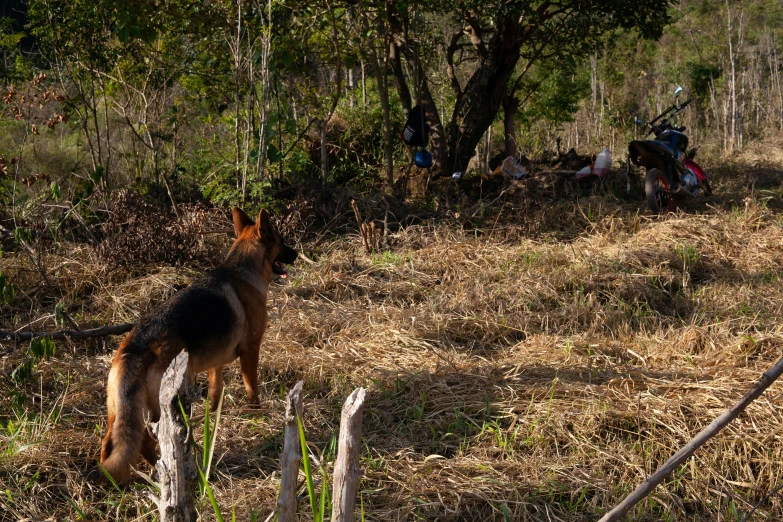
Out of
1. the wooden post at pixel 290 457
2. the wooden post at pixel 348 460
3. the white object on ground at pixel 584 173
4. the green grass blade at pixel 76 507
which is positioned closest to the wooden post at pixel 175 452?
the wooden post at pixel 290 457

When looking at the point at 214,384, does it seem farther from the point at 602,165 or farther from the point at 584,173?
the point at 602,165

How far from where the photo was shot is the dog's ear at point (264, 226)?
4367mm

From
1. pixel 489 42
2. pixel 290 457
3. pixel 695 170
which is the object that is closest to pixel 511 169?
pixel 489 42

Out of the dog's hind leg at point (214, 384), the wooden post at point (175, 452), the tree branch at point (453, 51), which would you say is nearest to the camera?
the wooden post at point (175, 452)

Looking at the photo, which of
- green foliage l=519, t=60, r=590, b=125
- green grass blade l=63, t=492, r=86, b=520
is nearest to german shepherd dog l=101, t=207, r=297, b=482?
green grass blade l=63, t=492, r=86, b=520

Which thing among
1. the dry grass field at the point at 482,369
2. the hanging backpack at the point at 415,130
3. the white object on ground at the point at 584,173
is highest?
the hanging backpack at the point at 415,130

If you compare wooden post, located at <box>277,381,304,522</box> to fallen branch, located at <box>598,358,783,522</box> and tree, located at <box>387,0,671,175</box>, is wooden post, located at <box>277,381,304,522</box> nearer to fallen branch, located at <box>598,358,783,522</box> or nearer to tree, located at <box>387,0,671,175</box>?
fallen branch, located at <box>598,358,783,522</box>

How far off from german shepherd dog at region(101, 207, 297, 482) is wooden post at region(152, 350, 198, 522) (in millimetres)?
1154

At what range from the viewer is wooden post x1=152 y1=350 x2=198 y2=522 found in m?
1.92

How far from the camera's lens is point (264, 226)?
4426mm

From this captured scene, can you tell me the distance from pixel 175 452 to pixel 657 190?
7.18 metres

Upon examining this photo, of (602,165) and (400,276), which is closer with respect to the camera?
(400,276)

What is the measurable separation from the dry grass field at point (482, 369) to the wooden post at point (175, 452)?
1.23m

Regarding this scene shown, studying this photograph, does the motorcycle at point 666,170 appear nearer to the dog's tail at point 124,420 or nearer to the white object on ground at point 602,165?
the white object on ground at point 602,165
